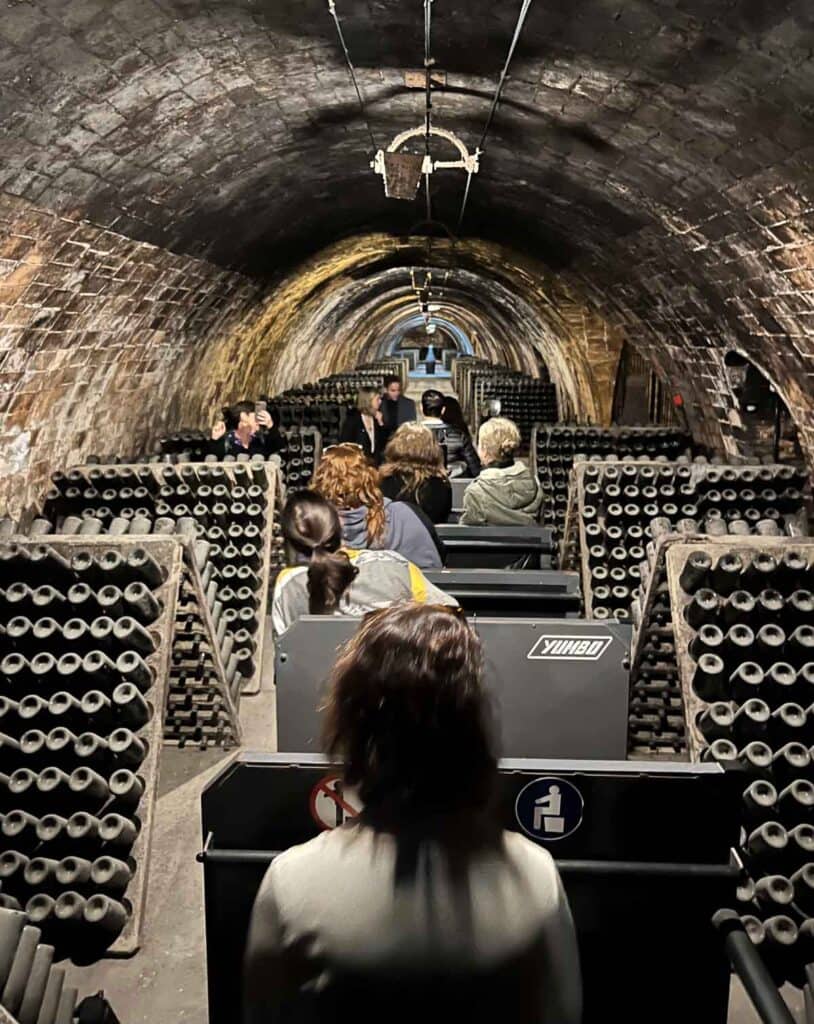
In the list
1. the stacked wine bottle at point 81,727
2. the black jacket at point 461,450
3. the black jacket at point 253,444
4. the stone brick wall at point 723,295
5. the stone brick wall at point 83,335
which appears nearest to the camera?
the stacked wine bottle at point 81,727

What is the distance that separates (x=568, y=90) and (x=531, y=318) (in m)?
12.6

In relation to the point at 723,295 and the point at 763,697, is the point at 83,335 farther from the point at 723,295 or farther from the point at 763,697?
the point at 763,697

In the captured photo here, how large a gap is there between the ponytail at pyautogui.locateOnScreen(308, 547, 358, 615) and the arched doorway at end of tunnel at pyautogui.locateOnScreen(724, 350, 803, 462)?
6.35m

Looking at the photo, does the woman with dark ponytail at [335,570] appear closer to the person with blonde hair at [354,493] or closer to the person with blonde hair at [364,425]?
the person with blonde hair at [354,493]

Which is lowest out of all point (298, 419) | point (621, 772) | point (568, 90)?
point (621, 772)

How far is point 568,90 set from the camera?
5812 millimetres

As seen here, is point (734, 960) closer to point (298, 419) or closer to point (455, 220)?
point (298, 419)

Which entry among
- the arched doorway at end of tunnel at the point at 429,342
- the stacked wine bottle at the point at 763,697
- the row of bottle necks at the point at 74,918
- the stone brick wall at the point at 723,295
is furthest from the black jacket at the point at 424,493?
the arched doorway at end of tunnel at the point at 429,342

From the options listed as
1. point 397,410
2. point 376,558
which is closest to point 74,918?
point 376,558

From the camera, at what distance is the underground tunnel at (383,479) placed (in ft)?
11.2

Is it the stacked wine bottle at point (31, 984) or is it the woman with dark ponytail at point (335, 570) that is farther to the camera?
the woman with dark ponytail at point (335, 570)

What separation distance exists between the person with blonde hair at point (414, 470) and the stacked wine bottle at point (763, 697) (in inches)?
65.4

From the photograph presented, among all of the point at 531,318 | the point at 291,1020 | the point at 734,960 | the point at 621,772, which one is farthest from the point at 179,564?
the point at 531,318

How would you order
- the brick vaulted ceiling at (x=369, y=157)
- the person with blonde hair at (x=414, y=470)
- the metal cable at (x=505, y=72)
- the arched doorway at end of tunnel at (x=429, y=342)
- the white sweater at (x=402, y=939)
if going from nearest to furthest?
the white sweater at (x=402, y=939) → the brick vaulted ceiling at (x=369, y=157) → the metal cable at (x=505, y=72) → the person with blonde hair at (x=414, y=470) → the arched doorway at end of tunnel at (x=429, y=342)
